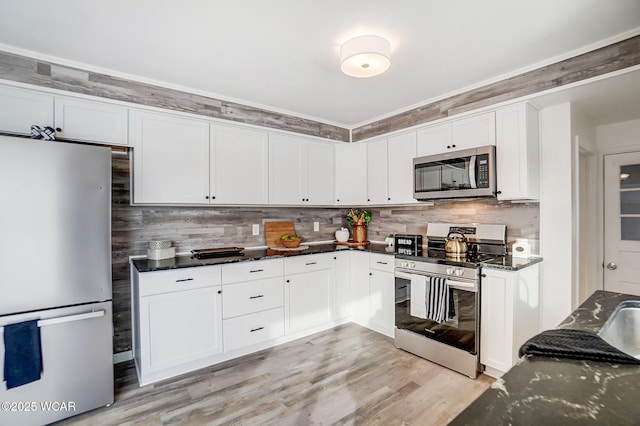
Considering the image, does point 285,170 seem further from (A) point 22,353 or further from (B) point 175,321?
(A) point 22,353

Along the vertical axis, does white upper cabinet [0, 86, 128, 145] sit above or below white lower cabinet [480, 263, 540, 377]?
above

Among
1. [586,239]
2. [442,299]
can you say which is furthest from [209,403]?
[586,239]

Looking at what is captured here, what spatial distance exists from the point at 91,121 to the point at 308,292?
8.20ft

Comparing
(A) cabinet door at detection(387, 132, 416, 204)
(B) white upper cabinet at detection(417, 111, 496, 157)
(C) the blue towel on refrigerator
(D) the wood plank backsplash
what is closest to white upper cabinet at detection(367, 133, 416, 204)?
(A) cabinet door at detection(387, 132, 416, 204)

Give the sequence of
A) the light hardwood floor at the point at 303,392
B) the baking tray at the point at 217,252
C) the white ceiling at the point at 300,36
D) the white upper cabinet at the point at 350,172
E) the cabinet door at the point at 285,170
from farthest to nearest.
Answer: the white upper cabinet at the point at 350,172, the cabinet door at the point at 285,170, the baking tray at the point at 217,252, the light hardwood floor at the point at 303,392, the white ceiling at the point at 300,36

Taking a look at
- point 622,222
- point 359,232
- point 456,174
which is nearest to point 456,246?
point 456,174

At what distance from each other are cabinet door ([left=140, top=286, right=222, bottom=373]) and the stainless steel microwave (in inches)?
89.2

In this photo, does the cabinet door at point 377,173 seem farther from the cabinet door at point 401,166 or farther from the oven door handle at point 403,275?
the oven door handle at point 403,275

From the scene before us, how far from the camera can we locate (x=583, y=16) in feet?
6.07

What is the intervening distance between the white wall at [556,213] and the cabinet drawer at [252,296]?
2438mm

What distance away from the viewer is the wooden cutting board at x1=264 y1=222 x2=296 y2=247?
12.0ft

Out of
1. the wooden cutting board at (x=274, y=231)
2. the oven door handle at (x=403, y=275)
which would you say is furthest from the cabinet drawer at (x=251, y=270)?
the oven door handle at (x=403, y=275)

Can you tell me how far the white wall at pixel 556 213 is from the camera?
8.58 feet

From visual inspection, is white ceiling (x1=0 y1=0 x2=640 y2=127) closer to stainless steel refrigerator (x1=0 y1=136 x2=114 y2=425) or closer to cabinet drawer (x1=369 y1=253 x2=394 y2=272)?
stainless steel refrigerator (x1=0 y1=136 x2=114 y2=425)
